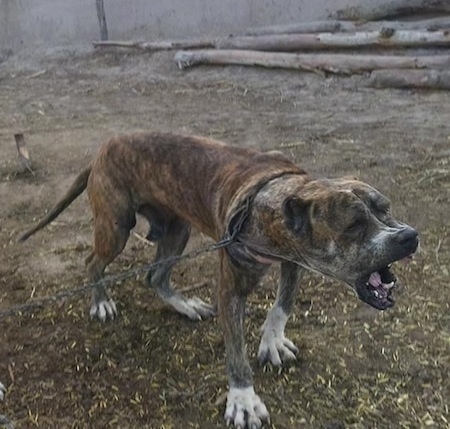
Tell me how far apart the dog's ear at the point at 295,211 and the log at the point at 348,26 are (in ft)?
26.3

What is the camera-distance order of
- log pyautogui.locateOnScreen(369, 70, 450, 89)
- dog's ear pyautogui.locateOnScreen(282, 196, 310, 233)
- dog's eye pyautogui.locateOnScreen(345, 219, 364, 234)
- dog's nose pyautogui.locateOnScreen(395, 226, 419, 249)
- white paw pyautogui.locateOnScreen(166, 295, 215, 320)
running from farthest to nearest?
log pyautogui.locateOnScreen(369, 70, 450, 89) < white paw pyautogui.locateOnScreen(166, 295, 215, 320) < dog's ear pyautogui.locateOnScreen(282, 196, 310, 233) < dog's eye pyautogui.locateOnScreen(345, 219, 364, 234) < dog's nose pyautogui.locateOnScreen(395, 226, 419, 249)

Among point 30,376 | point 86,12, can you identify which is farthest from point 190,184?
point 86,12

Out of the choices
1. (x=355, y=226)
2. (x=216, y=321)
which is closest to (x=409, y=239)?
(x=355, y=226)

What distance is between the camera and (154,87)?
11.6 metres

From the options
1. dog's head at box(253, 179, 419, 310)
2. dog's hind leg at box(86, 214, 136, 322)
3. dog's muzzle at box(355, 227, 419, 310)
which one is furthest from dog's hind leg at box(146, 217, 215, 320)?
dog's muzzle at box(355, 227, 419, 310)

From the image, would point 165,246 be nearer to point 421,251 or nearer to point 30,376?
→ point 30,376

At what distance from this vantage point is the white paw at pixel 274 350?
4582 mm

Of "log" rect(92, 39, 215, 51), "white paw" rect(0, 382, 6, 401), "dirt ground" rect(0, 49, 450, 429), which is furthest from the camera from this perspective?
"log" rect(92, 39, 215, 51)

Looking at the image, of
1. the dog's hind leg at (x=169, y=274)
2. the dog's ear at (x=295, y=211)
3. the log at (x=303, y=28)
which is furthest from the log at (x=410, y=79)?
the dog's ear at (x=295, y=211)

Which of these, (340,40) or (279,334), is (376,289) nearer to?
(279,334)

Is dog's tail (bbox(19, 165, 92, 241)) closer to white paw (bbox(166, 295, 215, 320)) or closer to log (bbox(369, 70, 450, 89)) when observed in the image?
white paw (bbox(166, 295, 215, 320))

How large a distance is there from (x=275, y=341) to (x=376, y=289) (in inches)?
45.2

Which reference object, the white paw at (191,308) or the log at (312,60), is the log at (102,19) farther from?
the white paw at (191,308)

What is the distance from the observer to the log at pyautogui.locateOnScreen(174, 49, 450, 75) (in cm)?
1030
